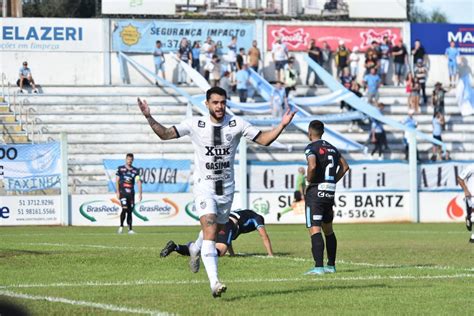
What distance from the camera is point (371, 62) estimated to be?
154 feet

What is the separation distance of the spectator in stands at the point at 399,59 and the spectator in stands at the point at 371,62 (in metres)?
1.24

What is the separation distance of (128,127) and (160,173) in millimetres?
6554

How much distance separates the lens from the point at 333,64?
49812mm

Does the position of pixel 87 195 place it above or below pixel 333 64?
below

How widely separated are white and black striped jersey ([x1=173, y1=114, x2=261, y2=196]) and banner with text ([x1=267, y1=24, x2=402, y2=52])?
3799 centimetres

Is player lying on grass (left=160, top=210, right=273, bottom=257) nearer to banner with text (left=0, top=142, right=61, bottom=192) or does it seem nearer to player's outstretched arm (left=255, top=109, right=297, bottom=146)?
player's outstretched arm (left=255, top=109, right=297, bottom=146)

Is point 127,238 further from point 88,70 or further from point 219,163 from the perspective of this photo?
point 88,70

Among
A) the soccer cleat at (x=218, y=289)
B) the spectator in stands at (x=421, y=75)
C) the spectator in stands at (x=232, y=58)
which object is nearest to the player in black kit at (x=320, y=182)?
the soccer cleat at (x=218, y=289)

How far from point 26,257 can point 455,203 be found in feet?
79.3

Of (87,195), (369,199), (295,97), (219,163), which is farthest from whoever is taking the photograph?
(295,97)

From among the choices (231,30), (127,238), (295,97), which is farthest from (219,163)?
(231,30)

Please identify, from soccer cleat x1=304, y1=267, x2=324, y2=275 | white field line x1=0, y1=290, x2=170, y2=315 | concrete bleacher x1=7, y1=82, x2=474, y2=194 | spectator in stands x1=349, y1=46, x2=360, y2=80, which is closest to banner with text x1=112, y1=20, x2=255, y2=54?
concrete bleacher x1=7, y1=82, x2=474, y2=194

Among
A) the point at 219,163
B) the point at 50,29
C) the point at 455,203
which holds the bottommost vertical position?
the point at 455,203

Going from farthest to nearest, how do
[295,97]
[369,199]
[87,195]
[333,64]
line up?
[333,64] → [295,97] → [369,199] → [87,195]
